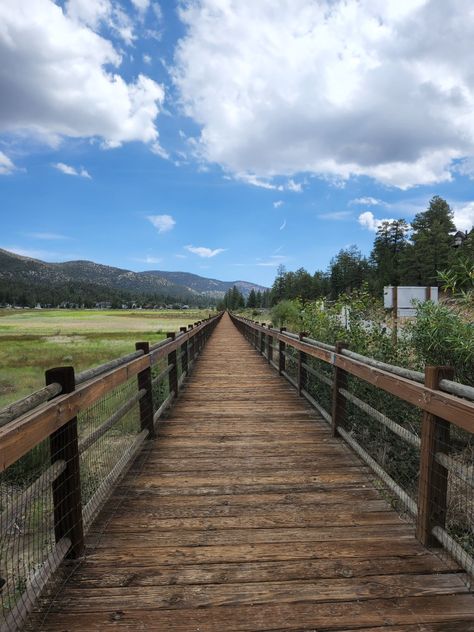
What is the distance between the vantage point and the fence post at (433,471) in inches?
95.6

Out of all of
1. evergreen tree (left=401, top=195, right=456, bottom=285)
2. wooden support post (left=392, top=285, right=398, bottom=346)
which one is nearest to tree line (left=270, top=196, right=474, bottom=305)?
evergreen tree (left=401, top=195, right=456, bottom=285)

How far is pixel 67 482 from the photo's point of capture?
238cm

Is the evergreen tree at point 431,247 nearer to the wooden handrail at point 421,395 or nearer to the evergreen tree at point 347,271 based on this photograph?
the evergreen tree at point 347,271

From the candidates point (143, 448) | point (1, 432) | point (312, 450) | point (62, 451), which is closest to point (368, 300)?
point (312, 450)

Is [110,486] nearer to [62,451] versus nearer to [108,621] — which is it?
[62,451]

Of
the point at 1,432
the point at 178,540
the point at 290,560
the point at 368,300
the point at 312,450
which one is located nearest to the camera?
the point at 1,432

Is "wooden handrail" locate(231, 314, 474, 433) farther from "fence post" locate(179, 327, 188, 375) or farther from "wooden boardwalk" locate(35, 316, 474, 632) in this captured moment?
"fence post" locate(179, 327, 188, 375)

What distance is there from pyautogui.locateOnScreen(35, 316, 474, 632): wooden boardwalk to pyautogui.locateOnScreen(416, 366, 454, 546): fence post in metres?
0.18

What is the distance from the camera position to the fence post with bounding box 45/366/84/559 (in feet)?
7.61

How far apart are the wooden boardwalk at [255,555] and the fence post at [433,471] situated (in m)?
0.18

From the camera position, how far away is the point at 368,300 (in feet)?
23.7

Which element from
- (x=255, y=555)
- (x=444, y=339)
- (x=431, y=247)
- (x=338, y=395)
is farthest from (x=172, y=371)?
(x=431, y=247)

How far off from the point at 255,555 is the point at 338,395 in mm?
2432

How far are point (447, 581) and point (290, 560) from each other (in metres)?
0.83
